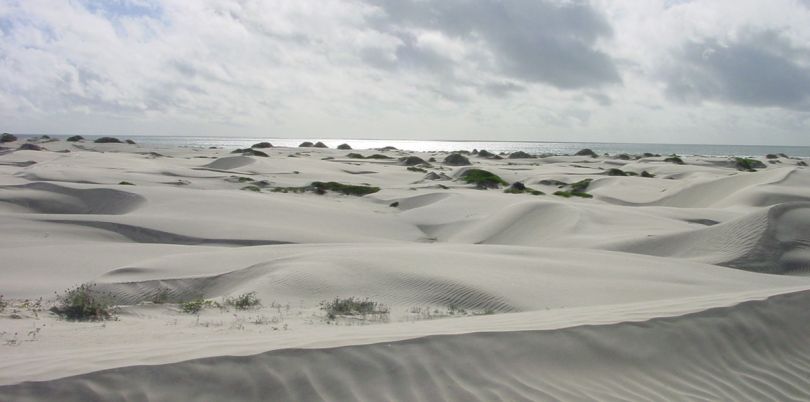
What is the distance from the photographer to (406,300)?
21.3 ft

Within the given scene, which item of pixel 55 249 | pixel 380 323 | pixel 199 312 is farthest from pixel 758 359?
pixel 55 249

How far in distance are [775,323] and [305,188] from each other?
15.4m

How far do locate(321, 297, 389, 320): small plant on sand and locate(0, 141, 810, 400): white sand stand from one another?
0.15 m

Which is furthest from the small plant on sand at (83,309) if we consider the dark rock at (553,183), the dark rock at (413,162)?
the dark rock at (413,162)

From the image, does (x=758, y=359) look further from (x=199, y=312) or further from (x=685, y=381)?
(x=199, y=312)

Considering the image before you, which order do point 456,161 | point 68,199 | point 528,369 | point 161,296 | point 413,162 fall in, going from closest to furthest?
point 528,369 < point 161,296 < point 68,199 < point 413,162 < point 456,161

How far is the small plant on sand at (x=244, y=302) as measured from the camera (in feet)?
19.0

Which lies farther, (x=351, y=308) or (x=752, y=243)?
(x=752, y=243)

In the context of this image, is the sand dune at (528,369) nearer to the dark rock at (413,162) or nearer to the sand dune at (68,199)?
the sand dune at (68,199)

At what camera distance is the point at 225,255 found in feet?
28.3

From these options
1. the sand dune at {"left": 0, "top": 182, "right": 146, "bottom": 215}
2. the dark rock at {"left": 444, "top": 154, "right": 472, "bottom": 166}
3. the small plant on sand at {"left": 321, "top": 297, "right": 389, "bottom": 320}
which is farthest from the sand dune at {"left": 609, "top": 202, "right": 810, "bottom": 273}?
the dark rock at {"left": 444, "top": 154, "right": 472, "bottom": 166}

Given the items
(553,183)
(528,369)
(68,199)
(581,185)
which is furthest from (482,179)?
(528,369)

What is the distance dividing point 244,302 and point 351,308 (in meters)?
0.99

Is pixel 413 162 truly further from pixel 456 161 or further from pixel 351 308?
pixel 351 308
